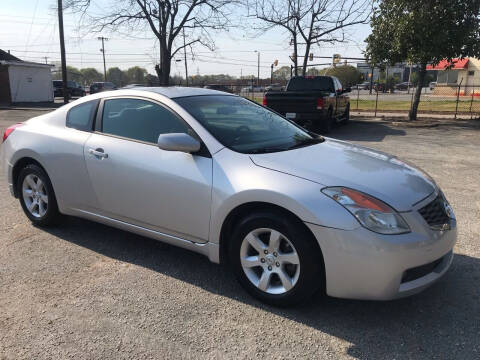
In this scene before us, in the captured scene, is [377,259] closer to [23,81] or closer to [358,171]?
[358,171]

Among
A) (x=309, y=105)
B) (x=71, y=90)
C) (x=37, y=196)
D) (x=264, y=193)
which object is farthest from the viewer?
(x=71, y=90)

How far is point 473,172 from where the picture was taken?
24.8ft

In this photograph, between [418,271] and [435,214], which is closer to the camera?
[418,271]

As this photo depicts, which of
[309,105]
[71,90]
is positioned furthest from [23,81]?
[309,105]

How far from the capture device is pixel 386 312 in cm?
308

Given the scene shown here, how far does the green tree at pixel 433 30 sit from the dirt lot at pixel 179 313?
1239cm

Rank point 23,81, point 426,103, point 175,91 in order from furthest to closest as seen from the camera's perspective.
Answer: point 23,81 < point 426,103 < point 175,91

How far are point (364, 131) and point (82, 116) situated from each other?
11171mm

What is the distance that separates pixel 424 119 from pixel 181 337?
1707cm

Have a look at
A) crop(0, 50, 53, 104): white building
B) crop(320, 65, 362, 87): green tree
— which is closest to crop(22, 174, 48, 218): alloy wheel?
crop(0, 50, 53, 104): white building

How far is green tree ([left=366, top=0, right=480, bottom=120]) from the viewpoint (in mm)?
14594

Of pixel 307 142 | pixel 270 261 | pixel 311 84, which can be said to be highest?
pixel 311 84

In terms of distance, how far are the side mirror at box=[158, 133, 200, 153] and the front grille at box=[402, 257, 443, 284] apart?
1744 mm

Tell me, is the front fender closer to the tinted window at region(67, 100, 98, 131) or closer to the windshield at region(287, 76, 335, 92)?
the tinted window at region(67, 100, 98, 131)
